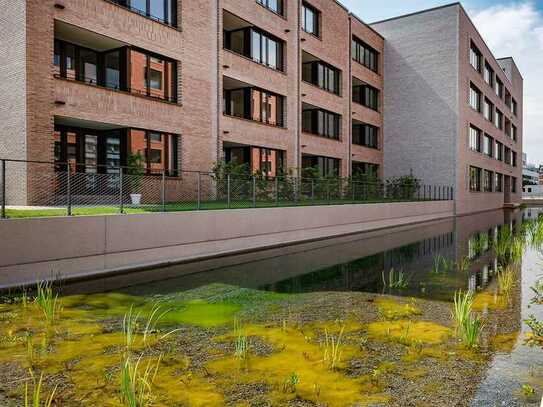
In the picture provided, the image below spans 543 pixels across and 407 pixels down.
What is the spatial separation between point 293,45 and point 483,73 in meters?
24.3

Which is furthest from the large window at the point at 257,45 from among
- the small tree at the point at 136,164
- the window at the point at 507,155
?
the window at the point at 507,155

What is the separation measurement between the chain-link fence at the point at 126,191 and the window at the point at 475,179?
23269 millimetres

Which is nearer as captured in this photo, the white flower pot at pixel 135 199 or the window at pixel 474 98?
the white flower pot at pixel 135 199

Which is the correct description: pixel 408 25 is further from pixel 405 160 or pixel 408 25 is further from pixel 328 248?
pixel 328 248

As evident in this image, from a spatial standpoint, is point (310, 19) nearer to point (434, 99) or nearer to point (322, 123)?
point (322, 123)

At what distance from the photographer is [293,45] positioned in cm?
2591

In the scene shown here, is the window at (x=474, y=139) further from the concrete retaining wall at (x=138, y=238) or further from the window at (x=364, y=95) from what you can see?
the concrete retaining wall at (x=138, y=238)

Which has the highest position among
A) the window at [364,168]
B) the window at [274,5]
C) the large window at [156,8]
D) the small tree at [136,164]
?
the window at [274,5]

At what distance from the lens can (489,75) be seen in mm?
46250

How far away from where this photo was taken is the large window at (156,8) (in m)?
17.7

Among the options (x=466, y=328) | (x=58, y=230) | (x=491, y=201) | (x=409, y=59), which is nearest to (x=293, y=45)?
(x=409, y=59)

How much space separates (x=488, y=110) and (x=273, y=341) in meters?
46.6

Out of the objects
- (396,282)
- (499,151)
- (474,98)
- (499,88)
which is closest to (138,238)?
(396,282)

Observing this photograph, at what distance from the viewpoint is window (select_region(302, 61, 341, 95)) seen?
93.9 ft
